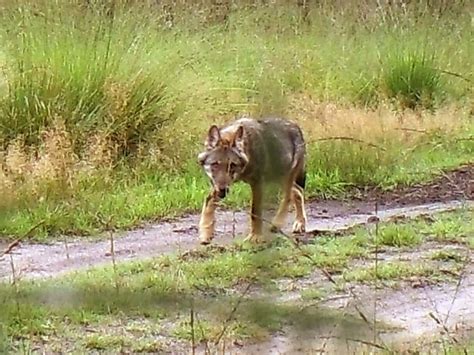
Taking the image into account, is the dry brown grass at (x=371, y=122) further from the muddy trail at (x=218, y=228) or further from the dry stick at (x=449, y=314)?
the dry stick at (x=449, y=314)

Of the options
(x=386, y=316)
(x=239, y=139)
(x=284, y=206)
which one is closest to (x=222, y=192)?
(x=239, y=139)

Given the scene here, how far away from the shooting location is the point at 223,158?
596 cm

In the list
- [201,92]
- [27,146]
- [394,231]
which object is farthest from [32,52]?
[394,231]

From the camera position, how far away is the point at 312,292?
4910 millimetres

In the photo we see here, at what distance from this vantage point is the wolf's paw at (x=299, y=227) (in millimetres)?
6480

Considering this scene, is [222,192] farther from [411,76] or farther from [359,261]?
[411,76]

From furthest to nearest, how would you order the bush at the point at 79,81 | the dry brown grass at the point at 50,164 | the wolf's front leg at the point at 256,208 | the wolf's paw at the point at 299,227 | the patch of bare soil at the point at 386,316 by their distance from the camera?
the bush at the point at 79,81, the dry brown grass at the point at 50,164, the wolf's paw at the point at 299,227, the wolf's front leg at the point at 256,208, the patch of bare soil at the point at 386,316

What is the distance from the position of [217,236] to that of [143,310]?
2.60 m

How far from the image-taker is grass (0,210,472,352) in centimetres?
340

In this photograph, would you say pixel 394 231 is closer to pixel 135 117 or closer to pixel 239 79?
pixel 135 117

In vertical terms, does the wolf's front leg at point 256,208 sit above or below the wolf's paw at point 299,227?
above

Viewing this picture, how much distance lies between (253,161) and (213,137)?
0.38 meters

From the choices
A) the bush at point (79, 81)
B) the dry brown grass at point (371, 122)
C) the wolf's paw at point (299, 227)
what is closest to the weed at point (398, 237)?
the wolf's paw at point (299, 227)

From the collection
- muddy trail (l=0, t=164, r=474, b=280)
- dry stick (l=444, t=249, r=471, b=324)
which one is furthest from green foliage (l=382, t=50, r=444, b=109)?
dry stick (l=444, t=249, r=471, b=324)
